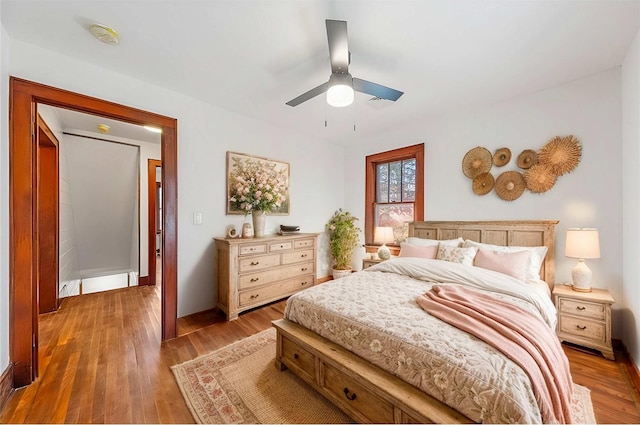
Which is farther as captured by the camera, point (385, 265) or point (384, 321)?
point (385, 265)

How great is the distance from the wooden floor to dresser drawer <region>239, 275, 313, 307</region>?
0.58 ft

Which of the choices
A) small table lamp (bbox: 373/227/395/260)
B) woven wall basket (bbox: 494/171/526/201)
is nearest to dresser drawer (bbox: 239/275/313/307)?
small table lamp (bbox: 373/227/395/260)

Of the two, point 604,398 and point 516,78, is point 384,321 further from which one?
point 516,78

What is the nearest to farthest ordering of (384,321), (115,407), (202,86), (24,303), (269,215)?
(384,321) → (115,407) → (24,303) → (202,86) → (269,215)

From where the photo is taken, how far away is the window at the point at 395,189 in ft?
12.2

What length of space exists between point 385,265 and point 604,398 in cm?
174

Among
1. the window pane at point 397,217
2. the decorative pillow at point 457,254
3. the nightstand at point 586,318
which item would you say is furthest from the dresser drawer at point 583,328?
the window pane at point 397,217

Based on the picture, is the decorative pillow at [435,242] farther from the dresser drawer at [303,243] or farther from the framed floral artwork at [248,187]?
the framed floral artwork at [248,187]

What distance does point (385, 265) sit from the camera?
2686mm

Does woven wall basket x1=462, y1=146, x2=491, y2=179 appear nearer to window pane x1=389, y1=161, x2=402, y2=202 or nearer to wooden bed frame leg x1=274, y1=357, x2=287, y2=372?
window pane x1=389, y1=161, x2=402, y2=202

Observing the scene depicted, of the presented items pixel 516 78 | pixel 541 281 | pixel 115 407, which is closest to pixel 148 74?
pixel 115 407

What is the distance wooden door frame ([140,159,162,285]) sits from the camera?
410cm

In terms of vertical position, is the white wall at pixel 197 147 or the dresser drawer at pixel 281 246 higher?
the white wall at pixel 197 147

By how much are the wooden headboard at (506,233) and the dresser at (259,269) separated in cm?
179
